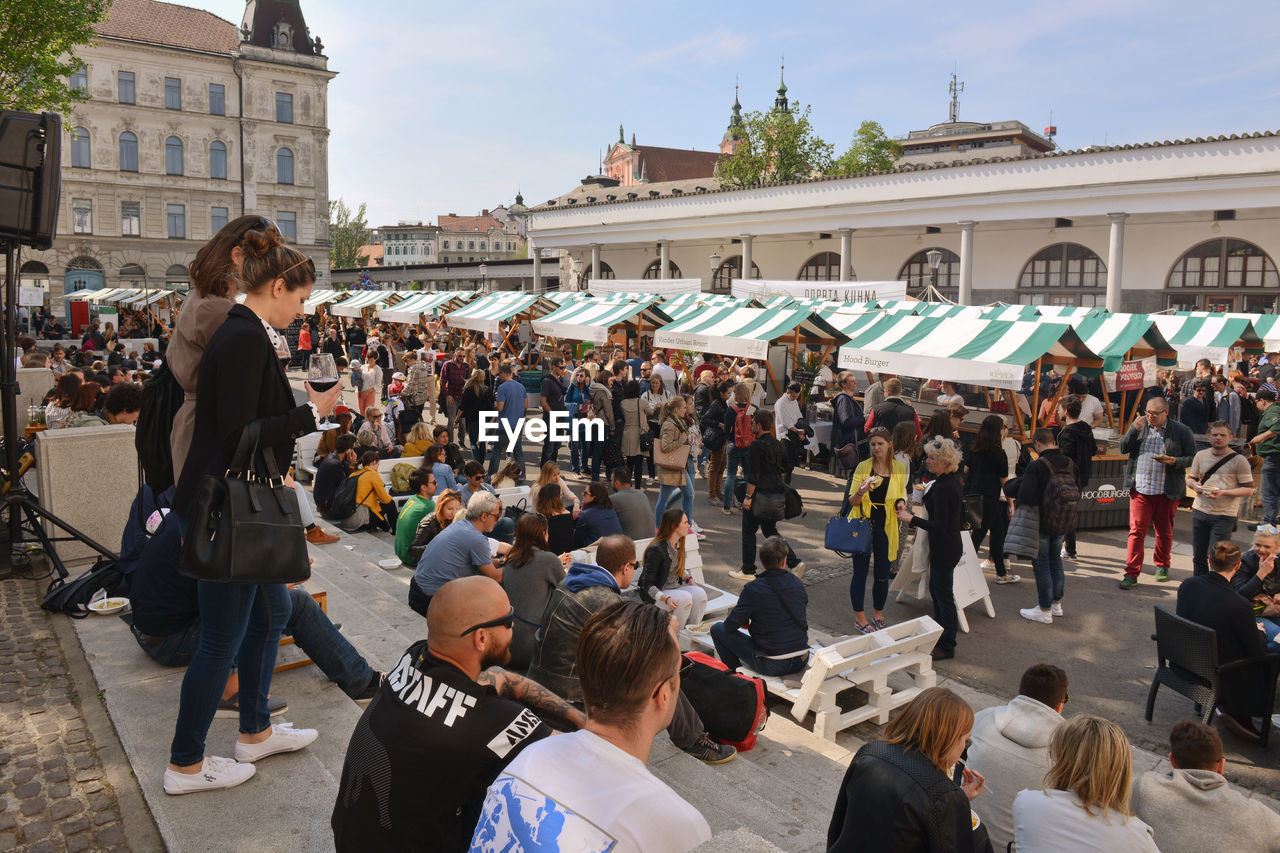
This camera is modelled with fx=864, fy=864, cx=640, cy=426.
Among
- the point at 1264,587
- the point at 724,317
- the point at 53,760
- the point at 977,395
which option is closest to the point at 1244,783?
the point at 1264,587

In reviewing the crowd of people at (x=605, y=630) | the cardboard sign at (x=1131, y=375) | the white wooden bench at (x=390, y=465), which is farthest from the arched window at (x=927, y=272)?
the white wooden bench at (x=390, y=465)

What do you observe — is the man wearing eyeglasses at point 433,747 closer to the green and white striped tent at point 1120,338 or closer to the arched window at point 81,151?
the green and white striped tent at point 1120,338

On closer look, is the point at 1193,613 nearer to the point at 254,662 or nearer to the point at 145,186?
the point at 254,662

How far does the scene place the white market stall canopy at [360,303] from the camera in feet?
106

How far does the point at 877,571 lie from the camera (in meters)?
7.41

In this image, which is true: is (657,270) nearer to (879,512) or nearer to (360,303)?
(360,303)

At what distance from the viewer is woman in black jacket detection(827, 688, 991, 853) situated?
2820 mm

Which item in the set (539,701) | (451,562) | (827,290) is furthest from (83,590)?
(827,290)

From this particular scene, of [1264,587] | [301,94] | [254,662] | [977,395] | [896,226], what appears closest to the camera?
[254,662]

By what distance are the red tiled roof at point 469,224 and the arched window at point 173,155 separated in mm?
A: 84893

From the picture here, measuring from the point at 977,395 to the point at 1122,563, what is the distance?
21.8 feet

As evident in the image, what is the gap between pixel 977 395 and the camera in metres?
15.9

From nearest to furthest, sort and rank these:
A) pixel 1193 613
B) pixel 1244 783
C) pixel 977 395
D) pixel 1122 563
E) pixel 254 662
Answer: pixel 254 662
pixel 1244 783
pixel 1193 613
pixel 1122 563
pixel 977 395

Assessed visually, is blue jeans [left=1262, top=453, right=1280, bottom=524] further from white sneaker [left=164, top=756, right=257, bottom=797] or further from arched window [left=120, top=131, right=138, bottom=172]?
arched window [left=120, top=131, right=138, bottom=172]
